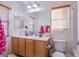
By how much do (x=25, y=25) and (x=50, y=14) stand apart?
0.36 m

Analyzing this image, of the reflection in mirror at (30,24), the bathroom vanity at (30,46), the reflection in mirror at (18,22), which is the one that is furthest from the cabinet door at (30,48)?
the reflection in mirror at (18,22)

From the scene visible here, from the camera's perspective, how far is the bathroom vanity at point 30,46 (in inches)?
52.9

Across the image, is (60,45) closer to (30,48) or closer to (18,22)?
(30,48)

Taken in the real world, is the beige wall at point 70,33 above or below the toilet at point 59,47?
above

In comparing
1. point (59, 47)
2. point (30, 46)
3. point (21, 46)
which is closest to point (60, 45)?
point (59, 47)

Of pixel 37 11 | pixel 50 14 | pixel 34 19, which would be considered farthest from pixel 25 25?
pixel 50 14

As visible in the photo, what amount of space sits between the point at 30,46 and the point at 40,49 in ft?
0.46

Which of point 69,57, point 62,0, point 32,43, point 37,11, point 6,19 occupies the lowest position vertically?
point 69,57

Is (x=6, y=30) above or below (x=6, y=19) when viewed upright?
below

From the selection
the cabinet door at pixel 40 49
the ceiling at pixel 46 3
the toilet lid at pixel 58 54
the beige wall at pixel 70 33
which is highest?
the ceiling at pixel 46 3

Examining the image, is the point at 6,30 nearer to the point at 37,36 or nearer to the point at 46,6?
the point at 37,36

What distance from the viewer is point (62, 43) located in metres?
1.34

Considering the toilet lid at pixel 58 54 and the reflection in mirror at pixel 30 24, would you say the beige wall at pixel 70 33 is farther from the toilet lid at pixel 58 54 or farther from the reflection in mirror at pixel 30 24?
the reflection in mirror at pixel 30 24

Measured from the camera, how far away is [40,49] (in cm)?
134
